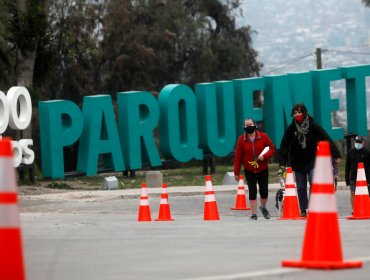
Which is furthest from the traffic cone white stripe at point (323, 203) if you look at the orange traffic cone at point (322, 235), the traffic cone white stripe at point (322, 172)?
the traffic cone white stripe at point (322, 172)

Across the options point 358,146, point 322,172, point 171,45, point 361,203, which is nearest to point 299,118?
point 361,203

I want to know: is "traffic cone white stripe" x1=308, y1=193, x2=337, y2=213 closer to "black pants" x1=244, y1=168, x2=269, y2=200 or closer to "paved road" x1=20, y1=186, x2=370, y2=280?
"paved road" x1=20, y1=186, x2=370, y2=280

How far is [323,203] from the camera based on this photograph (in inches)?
339

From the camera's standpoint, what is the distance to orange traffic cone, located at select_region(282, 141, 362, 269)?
334 inches

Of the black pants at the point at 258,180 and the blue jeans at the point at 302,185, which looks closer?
the blue jeans at the point at 302,185

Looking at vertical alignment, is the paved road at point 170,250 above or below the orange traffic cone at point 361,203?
above

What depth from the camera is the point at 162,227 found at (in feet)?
50.2

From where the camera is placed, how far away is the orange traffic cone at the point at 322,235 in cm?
848

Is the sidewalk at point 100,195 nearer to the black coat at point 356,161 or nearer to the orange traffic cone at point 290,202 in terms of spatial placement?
the black coat at point 356,161

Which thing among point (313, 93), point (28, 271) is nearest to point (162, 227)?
point (28, 271)

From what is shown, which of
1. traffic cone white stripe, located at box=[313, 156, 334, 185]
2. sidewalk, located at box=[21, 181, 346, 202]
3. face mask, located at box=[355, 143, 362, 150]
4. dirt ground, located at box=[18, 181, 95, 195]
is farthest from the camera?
dirt ground, located at box=[18, 181, 95, 195]

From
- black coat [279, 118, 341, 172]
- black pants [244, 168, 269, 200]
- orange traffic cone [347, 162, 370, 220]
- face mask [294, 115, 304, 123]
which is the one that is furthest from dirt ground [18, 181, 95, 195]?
face mask [294, 115, 304, 123]

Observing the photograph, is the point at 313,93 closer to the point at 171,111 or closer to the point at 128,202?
the point at 171,111

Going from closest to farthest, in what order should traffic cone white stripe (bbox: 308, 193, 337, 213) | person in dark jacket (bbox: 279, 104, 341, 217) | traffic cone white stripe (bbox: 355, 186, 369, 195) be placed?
1. traffic cone white stripe (bbox: 308, 193, 337, 213)
2. person in dark jacket (bbox: 279, 104, 341, 217)
3. traffic cone white stripe (bbox: 355, 186, 369, 195)
